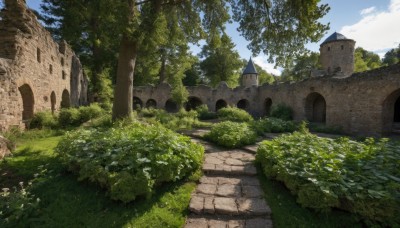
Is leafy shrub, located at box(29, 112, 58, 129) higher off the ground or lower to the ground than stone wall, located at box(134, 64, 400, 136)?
lower

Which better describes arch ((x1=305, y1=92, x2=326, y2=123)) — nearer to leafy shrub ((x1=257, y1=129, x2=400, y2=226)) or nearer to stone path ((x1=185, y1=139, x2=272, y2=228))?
leafy shrub ((x1=257, y1=129, x2=400, y2=226))

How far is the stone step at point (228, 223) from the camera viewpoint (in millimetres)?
3168

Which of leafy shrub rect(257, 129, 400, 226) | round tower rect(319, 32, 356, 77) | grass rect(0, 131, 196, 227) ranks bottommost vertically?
grass rect(0, 131, 196, 227)

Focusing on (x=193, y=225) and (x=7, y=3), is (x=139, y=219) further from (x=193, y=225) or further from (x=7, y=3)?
(x=7, y=3)

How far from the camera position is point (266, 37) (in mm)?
10000

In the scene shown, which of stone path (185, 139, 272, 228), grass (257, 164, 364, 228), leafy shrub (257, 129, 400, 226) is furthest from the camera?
stone path (185, 139, 272, 228)

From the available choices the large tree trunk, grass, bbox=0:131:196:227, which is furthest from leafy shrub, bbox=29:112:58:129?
grass, bbox=0:131:196:227

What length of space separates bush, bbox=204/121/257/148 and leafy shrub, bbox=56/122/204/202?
201 cm

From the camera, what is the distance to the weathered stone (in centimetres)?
345

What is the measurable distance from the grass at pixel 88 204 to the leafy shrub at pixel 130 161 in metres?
0.19

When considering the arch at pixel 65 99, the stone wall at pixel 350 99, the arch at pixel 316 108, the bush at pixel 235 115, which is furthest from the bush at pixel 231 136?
the arch at pixel 316 108

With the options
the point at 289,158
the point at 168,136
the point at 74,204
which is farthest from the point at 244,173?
the point at 74,204

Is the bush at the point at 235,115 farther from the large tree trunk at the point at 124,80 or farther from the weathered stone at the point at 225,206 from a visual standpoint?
the weathered stone at the point at 225,206

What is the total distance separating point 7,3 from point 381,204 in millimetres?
12342
